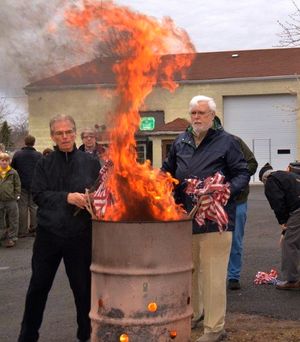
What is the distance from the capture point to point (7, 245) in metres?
11.4

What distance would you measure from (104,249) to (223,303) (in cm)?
145

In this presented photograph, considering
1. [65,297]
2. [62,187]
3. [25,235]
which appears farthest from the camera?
[25,235]

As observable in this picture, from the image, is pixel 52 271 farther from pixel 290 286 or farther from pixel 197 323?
pixel 290 286

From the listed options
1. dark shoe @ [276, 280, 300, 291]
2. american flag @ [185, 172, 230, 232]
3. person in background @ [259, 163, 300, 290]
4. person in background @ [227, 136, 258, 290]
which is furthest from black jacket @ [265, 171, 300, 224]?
american flag @ [185, 172, 230, 232]

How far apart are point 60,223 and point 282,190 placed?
131 inches

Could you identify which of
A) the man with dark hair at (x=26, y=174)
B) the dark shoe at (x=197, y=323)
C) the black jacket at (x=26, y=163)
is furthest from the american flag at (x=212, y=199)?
the black jacket at (x=26, y=163)

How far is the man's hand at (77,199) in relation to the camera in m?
4.62

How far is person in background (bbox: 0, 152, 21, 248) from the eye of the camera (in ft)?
37.5

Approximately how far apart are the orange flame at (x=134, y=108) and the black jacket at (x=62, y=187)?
0.36 meters

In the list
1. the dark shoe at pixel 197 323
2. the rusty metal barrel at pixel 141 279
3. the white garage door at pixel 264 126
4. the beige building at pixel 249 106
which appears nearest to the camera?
the rusty metal barrel at pixel 141 279

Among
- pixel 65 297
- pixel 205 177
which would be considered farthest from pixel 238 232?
pixel 205 177

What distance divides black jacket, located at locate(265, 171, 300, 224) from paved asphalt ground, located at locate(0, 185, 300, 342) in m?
1.04

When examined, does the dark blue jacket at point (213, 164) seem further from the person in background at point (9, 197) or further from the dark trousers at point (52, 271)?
the person in background at point (9, 197)

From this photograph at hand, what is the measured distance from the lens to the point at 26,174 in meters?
12.1
